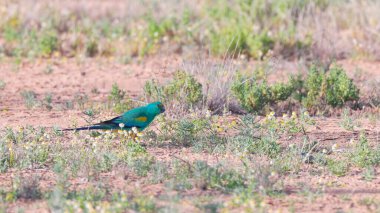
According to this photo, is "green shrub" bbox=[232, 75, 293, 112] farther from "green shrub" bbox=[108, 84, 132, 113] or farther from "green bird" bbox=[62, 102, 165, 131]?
"green bird" bbox=[62, 102, 165, 131]

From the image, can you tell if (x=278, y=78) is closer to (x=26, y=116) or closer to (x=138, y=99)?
(x=138, y=99)

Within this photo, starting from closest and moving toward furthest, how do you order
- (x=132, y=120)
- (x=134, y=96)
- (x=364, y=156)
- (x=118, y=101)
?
1. (x=364, y=156)
2. (x=132, y=120)
3. (x=118, y=101)
4. (x=134, y=96)

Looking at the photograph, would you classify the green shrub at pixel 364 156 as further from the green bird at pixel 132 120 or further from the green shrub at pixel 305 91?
the green shrub at pixel 305 91

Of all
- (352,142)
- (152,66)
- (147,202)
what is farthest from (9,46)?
(147,202)

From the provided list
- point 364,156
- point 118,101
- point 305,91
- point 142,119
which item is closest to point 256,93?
point 305,91

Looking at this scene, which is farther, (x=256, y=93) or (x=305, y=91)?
(x=305, y=91)

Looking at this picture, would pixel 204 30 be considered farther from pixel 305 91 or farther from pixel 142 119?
pixel 142 119

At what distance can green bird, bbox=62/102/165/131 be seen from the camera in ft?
25.8

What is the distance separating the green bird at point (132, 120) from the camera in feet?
25.8

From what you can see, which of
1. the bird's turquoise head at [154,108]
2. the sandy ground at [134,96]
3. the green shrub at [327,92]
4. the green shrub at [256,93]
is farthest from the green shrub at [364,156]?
the green shrub at [327,92]

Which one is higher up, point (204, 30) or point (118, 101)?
point (204, 30)

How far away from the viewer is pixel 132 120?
7.96 metres

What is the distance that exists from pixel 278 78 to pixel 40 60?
3176 mm

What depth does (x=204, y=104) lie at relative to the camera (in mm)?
9117
